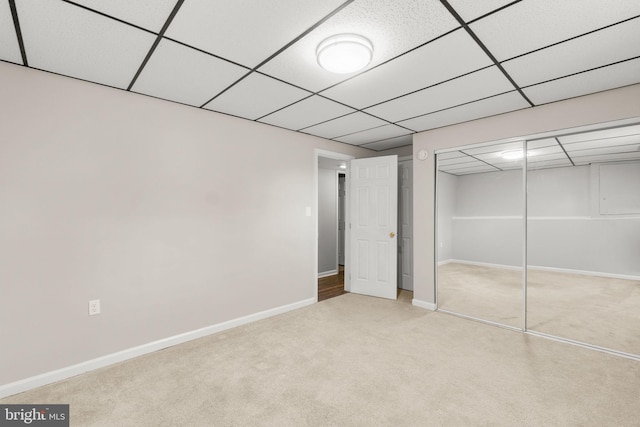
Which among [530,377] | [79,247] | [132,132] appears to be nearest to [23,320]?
[79,247]

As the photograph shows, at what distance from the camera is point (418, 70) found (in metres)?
2.22

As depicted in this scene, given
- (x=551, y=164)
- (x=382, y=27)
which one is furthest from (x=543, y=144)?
(x=382, y=27)

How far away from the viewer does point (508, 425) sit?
1.73 meters

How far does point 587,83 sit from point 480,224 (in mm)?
4699

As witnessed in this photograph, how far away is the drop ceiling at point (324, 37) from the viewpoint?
5.09 feet

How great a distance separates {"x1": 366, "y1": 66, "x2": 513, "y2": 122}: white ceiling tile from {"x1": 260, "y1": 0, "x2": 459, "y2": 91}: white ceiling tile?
778mm

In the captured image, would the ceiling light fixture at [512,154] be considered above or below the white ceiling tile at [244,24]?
below

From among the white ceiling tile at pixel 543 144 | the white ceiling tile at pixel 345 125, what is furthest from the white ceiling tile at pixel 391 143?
the white ceiling tile at pixel 543 144

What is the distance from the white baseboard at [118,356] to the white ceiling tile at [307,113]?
2.39 meters

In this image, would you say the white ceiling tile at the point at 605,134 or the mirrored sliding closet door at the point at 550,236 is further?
the mirrored sliding closet door at the point at 550,236

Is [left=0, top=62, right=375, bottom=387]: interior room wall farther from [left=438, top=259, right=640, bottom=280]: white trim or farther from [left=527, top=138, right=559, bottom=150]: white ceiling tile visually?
[left=438, top=259, right=640, bottom=280]: white trim

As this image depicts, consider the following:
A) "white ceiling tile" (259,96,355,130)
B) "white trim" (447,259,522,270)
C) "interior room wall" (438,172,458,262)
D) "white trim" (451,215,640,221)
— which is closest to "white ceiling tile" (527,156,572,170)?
"white trim" (451,215,640,221)

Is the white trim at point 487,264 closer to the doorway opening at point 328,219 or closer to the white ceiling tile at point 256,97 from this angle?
the doorway opening at point 328,219

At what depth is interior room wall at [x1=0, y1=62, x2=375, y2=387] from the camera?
2158mm
